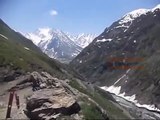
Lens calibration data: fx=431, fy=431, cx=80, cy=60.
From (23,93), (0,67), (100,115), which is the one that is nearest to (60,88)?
(100,115)

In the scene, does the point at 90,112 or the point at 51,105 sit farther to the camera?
the point at 90,112

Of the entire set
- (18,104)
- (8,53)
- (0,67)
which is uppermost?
(8,53)

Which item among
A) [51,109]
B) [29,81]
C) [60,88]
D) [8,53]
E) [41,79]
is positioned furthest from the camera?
[8,53]

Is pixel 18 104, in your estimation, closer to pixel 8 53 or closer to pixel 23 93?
pixel 23 93

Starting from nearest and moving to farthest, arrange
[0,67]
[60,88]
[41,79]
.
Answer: [60,88]
[41,79]
[0,67]

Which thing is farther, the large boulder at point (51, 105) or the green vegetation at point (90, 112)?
the green vegetation at point (90, 112)

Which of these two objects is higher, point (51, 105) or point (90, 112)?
point (51, 105)

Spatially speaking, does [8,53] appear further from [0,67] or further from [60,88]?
[60,88]

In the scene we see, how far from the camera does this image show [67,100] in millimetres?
40562

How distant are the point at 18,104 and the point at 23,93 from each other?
753 centimetres

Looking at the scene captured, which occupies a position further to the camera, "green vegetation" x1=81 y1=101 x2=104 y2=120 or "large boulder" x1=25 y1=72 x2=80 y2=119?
"green vegetation" x1=81 y1=101 x2=104 y2=120

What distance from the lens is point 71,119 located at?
4025cm

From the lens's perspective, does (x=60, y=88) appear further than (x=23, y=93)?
No

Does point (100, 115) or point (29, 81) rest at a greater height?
point (29, 81)
